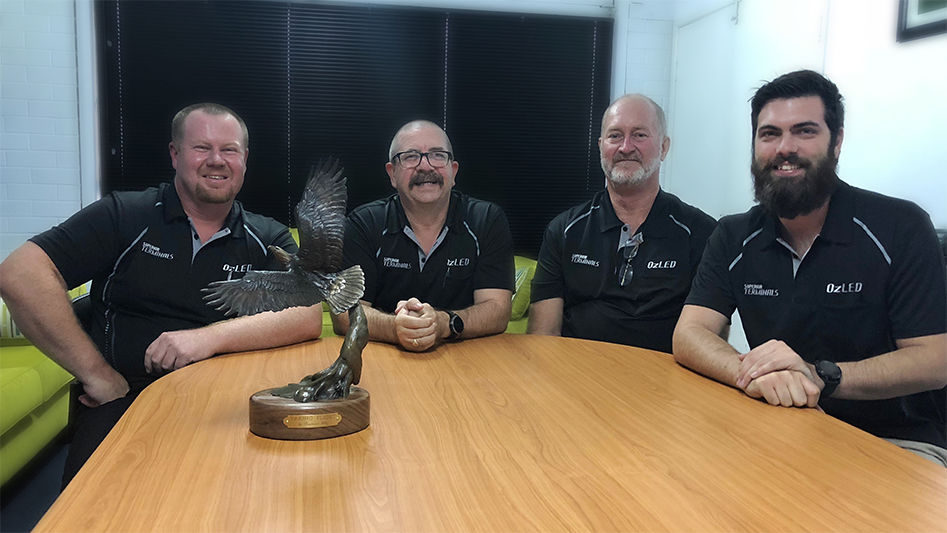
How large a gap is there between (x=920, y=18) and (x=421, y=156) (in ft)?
6.97

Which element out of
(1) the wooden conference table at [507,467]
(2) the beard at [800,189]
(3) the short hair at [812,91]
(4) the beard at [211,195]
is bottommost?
(1) the wooden conference table at [507,467]

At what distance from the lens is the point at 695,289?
1977 millimetres

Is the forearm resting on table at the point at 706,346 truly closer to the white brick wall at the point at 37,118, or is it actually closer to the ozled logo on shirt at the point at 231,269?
the ozled logo on shirt at the point at 231,269

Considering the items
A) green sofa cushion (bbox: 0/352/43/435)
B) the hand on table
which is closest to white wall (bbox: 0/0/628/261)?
green sofa cushion (bbox: 0/352/43/435)

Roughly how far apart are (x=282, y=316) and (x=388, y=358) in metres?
0.38

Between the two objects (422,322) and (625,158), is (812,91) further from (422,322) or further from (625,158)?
(422,322)

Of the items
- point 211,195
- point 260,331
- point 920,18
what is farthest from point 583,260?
point 920,18

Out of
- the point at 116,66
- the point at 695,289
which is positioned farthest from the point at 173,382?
the point at 116,66

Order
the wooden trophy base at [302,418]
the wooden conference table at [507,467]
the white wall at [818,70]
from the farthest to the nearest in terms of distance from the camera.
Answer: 1. the white wall at [818,70]
2. the wooden trophy base at [302,418]
3. the wooden conference table at [507,467]

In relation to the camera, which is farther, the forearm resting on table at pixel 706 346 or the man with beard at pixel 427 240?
the man with beard at pixel 427 240

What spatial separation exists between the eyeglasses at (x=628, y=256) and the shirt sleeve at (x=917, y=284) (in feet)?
2.87

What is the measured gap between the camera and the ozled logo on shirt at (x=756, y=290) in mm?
1879

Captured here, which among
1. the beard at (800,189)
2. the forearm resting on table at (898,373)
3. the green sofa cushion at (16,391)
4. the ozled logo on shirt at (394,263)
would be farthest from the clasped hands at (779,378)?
the green sofa cushion at (16,391)

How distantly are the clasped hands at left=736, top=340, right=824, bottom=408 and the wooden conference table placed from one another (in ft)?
0.13
